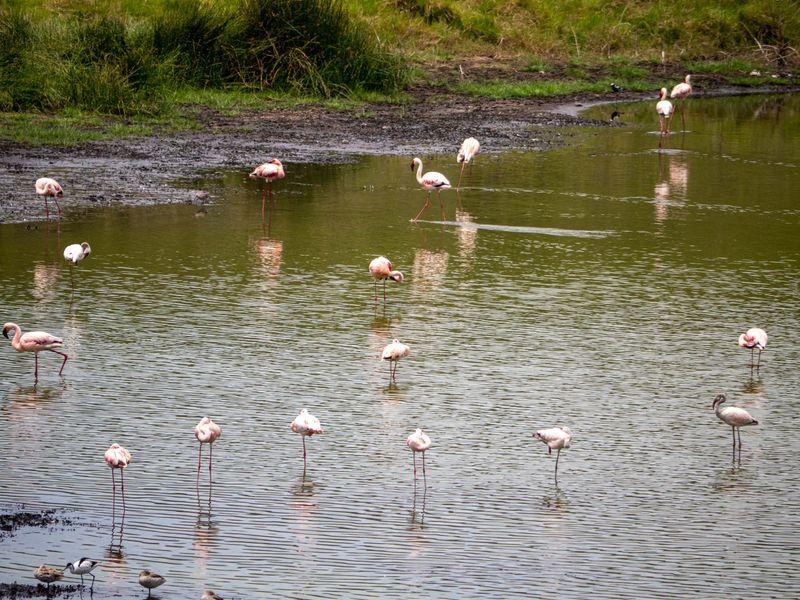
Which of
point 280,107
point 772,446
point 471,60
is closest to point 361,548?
point 772,446

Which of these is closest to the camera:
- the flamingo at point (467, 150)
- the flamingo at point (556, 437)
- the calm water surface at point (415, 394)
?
the calm water surface at point (415, 394)

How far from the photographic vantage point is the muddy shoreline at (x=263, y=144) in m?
18.0

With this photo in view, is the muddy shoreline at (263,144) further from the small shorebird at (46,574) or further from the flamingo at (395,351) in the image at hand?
the small shorebird at (46,574)

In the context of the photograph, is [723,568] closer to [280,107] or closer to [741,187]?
[741,187]

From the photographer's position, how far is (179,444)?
29.7 feet

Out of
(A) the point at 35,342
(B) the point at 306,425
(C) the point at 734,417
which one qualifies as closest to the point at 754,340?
(C) the point at 734,417

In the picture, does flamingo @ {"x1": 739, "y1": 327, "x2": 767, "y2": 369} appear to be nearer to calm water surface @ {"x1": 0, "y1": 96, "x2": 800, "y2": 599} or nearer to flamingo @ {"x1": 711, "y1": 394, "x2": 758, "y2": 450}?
calm water surface @ {"x1": 0, "y1": 96, "x2": 800, "y2": 599}

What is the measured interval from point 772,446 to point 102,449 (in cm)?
461

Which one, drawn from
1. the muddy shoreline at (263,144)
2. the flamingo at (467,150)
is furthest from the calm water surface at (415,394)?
the muddy shoreline at (263,144)

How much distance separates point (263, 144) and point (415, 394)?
1274cm

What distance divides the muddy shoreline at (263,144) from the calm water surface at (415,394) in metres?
1.04

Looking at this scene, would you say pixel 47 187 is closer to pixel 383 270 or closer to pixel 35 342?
pixel 383 270

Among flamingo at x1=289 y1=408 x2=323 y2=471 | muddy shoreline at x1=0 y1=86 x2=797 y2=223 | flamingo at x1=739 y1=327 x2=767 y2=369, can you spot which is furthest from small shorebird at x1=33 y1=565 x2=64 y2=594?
muddy shoreline at x1=0 y1=86 x2=797 y2=223

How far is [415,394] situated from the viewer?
34.1ft
